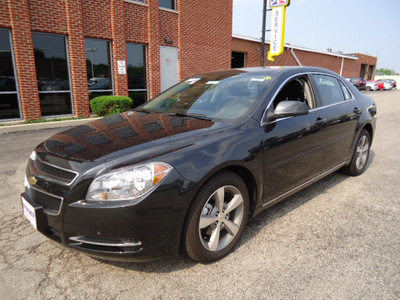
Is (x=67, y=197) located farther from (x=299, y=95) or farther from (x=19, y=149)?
(x=19, y=149)

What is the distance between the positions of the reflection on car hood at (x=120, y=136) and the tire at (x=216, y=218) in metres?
0.47

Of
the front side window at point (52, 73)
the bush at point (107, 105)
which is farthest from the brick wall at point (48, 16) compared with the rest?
the bush at point (107, 105)

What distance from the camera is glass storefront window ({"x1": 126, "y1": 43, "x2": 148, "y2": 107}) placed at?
12055 millimetres

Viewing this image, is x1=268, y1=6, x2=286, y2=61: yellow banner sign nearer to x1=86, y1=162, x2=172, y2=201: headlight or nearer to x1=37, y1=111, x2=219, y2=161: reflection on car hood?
x1=37, y1=111, x2=219, y2=161: reflection on car hood

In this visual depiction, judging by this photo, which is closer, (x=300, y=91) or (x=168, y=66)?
(x=300, y=91)

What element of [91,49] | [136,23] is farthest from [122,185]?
[136,23]

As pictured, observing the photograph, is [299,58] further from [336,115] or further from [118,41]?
[336,115]

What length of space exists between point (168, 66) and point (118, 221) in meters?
12.2

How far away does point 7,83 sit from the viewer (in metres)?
9.21

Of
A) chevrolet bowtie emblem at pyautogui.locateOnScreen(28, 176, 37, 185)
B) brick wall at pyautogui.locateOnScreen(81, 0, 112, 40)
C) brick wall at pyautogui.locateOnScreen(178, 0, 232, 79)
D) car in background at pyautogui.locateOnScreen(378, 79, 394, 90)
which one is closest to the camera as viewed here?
chevrolet bowtie emblem at pyautogui.locateOnScreen(28, 176, 37, 185)

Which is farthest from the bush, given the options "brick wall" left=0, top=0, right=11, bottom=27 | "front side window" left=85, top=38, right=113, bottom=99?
"brick wall" left=0, top=0, right=11, bottom=27

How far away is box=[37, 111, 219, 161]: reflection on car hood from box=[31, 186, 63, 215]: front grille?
1.02ft

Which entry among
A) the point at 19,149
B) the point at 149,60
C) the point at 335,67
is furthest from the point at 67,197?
the point at 335,67

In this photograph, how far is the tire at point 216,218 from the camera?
232 cm
